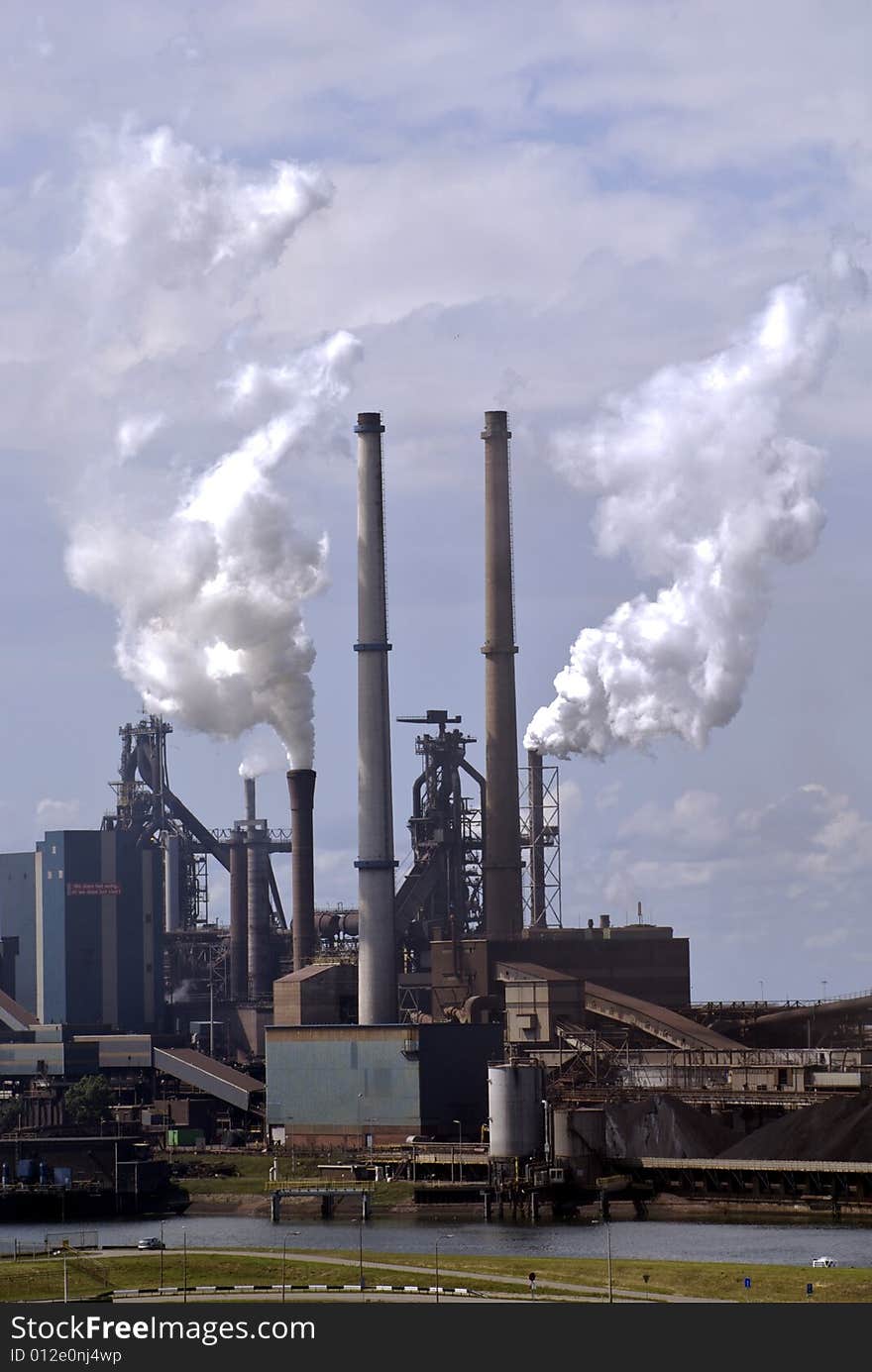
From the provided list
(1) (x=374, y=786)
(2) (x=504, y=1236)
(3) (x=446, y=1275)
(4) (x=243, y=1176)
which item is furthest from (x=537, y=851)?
(3) (x=446, y=1275)

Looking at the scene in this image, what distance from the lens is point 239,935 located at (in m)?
151

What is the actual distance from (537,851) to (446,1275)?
80330mm

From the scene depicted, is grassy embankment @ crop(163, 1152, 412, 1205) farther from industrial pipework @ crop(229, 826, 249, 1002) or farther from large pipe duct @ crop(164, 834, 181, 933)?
large pipe duct @ crop(164, 834, 181, 933)

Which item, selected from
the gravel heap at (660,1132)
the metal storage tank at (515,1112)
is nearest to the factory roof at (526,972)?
the metal storage tank at (515,1112)

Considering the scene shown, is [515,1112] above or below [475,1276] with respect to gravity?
above

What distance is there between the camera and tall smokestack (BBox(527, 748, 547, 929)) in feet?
450

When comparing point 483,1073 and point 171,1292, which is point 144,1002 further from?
point 171,1292

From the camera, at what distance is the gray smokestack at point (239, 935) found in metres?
151

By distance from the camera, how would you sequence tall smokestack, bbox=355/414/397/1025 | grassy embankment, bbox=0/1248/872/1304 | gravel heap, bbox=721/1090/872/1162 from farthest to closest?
tall smokestack, bbox=355/414/397/1025
gravel heap, bbox=721/1090/872/1162
grassy embankment, bbox=0/1248/872/1304

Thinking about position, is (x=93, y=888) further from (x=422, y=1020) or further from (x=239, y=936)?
(x=422, y=1020)

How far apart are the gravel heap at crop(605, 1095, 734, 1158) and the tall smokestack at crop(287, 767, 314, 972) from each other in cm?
3484

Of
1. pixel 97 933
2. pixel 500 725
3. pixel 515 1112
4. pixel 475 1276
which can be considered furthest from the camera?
pixel 97 933


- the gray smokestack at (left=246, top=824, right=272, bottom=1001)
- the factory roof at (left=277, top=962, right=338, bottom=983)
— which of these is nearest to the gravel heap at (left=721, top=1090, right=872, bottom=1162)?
the factory roof at (left=277, top=962, right=338, bottom=983)
